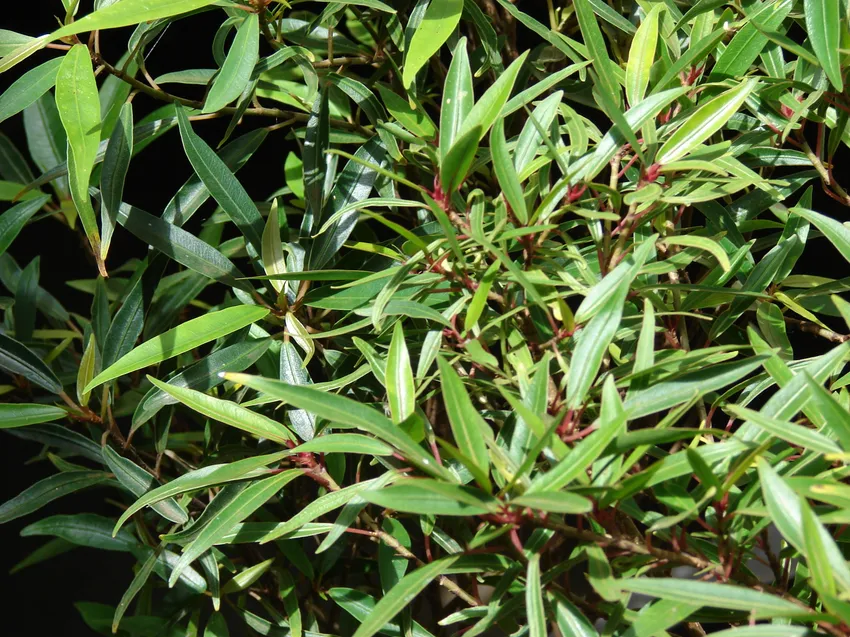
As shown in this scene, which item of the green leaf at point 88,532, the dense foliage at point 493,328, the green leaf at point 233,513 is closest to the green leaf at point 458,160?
the dense foliage at point 493,328

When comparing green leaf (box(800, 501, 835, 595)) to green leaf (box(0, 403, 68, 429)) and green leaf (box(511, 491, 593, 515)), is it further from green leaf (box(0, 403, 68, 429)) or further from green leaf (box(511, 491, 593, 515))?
green leaf (box(0, 403, 68, 429))

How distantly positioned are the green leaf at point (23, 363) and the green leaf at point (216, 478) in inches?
7.3

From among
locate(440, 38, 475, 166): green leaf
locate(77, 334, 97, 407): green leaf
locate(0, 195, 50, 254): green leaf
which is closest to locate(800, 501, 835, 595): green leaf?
locate(440, 38, 475, 166): green leaf

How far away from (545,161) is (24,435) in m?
0.50

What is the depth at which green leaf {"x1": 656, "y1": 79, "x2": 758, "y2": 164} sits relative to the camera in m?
0.51

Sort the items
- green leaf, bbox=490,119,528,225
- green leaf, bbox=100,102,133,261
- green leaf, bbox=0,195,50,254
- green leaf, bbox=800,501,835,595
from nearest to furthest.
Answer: green leaf, bbox=800,501,835,595 → green leaf, bbox=490,119,528,225 → green leaf, bbox=100,102,133,261 → green leaf, bbox=0,195,50,254

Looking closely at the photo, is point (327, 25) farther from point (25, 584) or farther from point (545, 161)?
point (25, 584)

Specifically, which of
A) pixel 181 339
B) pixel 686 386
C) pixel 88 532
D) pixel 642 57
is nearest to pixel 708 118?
pixel 642 57

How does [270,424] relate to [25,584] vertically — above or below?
above

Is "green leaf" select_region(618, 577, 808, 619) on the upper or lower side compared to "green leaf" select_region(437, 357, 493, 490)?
lower

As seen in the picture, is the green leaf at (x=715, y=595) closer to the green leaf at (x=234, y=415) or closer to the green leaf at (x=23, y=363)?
the green leaf at (x=234, y=415)

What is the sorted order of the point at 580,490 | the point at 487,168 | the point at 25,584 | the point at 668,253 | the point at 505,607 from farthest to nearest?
the point at 25,584
the point at 487,168
the point at 668,253
the point at 505,607
the point at 580,490

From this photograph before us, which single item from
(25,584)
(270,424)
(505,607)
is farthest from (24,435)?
(25,584)

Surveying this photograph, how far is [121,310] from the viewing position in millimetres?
669
